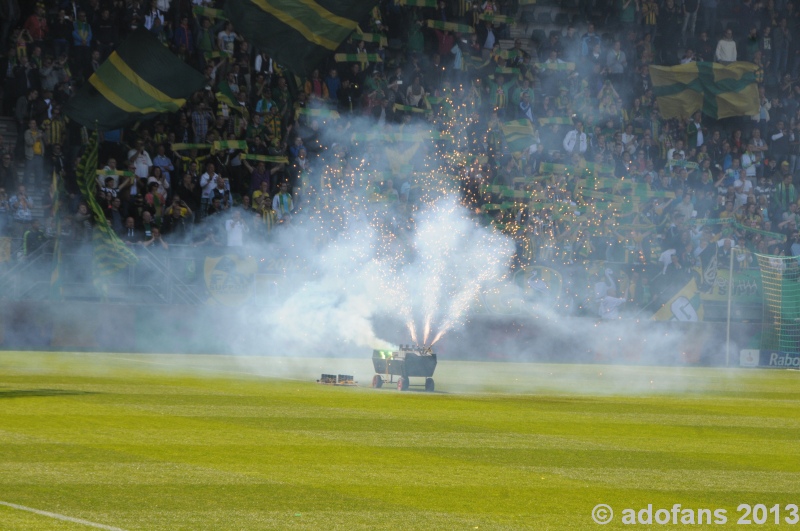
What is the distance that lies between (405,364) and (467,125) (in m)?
14.2

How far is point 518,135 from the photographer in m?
33.6

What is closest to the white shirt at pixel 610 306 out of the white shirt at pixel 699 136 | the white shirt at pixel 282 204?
the white shirt at pixel 282 204

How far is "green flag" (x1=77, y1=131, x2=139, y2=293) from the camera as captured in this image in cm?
2473

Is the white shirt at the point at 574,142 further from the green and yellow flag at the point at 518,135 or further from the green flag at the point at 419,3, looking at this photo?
the green flag at the point at 419,3

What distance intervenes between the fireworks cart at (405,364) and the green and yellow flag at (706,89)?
20542 millimetres

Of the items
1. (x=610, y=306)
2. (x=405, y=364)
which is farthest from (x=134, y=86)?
(x=610, y=306)

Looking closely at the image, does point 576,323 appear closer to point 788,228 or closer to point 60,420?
point 788,228

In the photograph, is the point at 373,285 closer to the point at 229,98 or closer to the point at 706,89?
the point at 229,98

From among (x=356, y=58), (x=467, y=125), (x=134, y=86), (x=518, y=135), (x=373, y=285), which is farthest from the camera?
(x=518, y=135)

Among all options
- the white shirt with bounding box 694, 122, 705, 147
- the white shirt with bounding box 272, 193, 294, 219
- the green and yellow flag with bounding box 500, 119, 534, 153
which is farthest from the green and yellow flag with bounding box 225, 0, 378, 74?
the white shirt with bounding box 694, 122, 705, 147

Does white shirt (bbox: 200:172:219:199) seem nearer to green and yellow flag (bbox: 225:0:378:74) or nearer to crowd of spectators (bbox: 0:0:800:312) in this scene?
crowd of spectators (bbox: 0:0:800:312)

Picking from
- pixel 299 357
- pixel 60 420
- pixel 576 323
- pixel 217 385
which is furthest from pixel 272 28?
pixel 60 420

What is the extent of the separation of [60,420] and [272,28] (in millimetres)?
15832

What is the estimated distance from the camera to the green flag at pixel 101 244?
24.7 m
